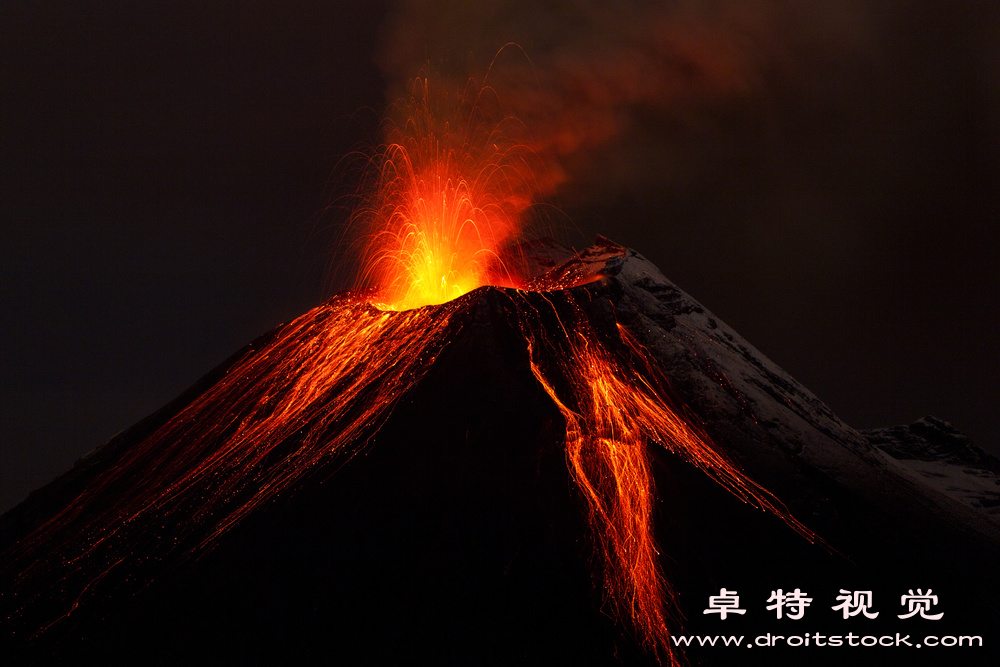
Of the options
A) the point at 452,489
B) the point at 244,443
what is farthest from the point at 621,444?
the point at 244,443

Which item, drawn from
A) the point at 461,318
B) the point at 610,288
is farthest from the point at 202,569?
the point at 610,288

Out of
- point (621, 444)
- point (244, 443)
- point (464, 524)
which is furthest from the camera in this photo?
point (244, 443)

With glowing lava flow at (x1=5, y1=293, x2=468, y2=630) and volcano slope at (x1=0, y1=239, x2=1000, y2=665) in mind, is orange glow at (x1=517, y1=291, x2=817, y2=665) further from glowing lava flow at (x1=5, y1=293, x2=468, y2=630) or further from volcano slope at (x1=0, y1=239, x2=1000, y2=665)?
glowing lava flow at (x1=5, y1=293, x2=468, y2=630)

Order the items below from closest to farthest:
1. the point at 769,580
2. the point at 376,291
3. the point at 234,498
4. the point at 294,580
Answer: the point at 294,580 < the point at 769,580 < the point at 234,498 < the point at 376,291

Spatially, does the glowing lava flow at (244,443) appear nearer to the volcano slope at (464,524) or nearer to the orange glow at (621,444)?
the volcano slope at (464,524)

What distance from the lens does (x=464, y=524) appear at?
904 cm

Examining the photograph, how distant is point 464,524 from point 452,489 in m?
0.53

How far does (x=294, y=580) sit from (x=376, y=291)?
8022 mm

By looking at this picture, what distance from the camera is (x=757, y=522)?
973 cm

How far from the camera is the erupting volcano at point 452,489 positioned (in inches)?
331

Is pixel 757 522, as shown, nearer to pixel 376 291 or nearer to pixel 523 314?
pixel 523 314

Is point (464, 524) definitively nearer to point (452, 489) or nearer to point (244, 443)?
point (452, 489)

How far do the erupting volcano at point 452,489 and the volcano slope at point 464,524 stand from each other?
0.04 m

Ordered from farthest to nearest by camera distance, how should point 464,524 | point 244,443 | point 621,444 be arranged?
point 244,443, point 621,444, point 464,524
